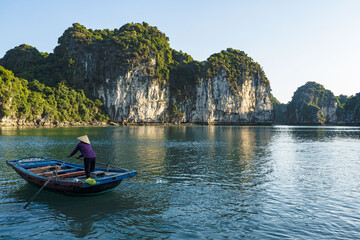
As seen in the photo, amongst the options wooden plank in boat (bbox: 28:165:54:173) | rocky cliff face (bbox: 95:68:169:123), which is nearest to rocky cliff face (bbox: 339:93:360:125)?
rocky cliff face (bbox: 95:68:169:123)

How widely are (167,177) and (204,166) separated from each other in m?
4.89

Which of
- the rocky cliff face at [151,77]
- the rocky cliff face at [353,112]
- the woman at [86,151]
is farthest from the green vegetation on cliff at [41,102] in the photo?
the rocky cliff face at [353,112]

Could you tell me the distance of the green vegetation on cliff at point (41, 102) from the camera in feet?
247

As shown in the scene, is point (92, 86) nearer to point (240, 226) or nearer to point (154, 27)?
point (154, 27)

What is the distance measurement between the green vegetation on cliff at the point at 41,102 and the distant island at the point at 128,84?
28 cm

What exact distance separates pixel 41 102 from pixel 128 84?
4682 cm

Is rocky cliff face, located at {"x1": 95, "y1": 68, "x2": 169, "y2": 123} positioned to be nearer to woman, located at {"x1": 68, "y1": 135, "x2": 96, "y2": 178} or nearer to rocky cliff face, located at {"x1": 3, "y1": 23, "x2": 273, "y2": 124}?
rocky cliff face, located at {"x1": 3, "y1": 23, "x2": 273, "y2": 124}

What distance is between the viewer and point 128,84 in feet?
412

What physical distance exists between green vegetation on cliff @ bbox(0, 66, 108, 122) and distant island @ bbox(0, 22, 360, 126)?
282 mm

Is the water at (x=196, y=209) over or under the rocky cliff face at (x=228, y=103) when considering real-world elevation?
under

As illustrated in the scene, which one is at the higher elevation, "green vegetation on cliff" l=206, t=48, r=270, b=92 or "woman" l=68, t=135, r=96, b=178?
"green vegetation on cliff" l=206, t=48, r=270, b=92

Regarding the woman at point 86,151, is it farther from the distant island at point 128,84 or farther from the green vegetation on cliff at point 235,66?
the green vegetation on cliff at point 235,66

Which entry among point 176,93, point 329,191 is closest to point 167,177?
point 329,191

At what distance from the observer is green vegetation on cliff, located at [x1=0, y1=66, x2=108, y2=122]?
75.3 metres
